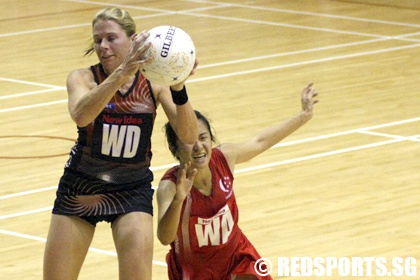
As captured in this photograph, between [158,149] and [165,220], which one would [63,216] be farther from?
[158,149]

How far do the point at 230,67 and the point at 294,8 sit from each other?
4.52 metres

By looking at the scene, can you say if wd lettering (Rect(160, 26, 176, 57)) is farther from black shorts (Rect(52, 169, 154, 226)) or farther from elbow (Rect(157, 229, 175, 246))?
elbow (Rect(157, 229, 175, 246))

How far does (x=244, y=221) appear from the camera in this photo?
24.3ft

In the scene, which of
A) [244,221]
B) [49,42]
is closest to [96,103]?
[244,221]

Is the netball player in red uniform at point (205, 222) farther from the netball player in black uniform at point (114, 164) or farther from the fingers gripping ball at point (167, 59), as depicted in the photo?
the fingers gripping ball at point (167, 59)

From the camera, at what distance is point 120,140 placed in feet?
16.1

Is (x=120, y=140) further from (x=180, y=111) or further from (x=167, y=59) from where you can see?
(x=167, y=59)

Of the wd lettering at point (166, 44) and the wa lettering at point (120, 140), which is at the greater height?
the wd lettering at point (166, 44)

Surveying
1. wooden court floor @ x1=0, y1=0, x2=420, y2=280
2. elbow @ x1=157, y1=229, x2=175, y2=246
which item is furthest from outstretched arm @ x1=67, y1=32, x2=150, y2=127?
wooden court floor @ x1=0, y1=0, x2=420, y2=280

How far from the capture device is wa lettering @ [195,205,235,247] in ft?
17.2

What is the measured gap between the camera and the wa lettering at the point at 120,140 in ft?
16.1

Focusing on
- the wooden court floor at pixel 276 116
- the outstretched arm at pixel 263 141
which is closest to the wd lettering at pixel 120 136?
the outstretched arm at pixel 263 141

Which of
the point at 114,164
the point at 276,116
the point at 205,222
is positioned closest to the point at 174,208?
the point at 114,164

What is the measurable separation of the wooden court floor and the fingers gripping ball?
6.57 ft
